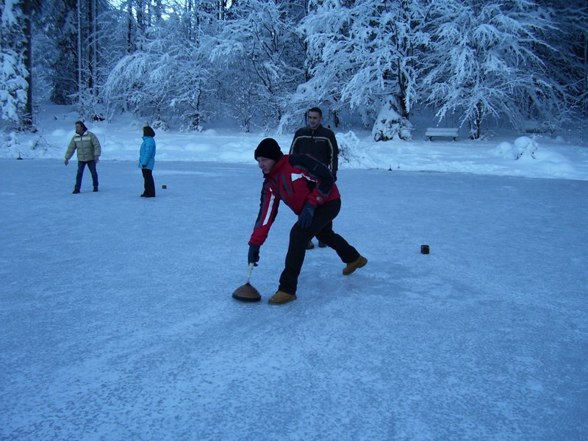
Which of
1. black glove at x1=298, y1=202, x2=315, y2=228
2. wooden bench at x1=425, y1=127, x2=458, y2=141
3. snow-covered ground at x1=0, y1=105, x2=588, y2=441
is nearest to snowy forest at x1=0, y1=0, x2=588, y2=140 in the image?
wooden bench at x1=425, y1=127, x2=458, y2=141

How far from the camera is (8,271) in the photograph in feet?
17.4

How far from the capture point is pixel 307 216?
14.4 feet

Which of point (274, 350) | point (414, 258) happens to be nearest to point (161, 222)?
point (414, 258)

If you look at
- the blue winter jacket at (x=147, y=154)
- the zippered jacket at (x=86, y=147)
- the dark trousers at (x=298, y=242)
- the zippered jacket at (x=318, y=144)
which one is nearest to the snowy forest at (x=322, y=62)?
the blue winter jacket at (x=147, y=154)

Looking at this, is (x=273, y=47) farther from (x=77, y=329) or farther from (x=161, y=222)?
(x=77, y=329)

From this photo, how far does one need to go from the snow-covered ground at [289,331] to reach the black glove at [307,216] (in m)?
0.72

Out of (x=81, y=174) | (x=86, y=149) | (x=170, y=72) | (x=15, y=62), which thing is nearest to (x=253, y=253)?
(x=81, y=174)

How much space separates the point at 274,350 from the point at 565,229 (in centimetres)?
633

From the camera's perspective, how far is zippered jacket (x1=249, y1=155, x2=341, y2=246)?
4305mm

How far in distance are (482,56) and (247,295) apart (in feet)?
72.2

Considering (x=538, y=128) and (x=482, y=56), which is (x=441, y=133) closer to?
(x=482, y=56)

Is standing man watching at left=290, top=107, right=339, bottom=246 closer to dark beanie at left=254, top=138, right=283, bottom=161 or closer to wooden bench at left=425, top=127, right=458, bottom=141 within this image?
dark beanie at left=254, top=138, right=283, bottom=161

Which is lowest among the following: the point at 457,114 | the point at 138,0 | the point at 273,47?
the point at 457,114

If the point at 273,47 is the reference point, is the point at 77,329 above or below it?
below
